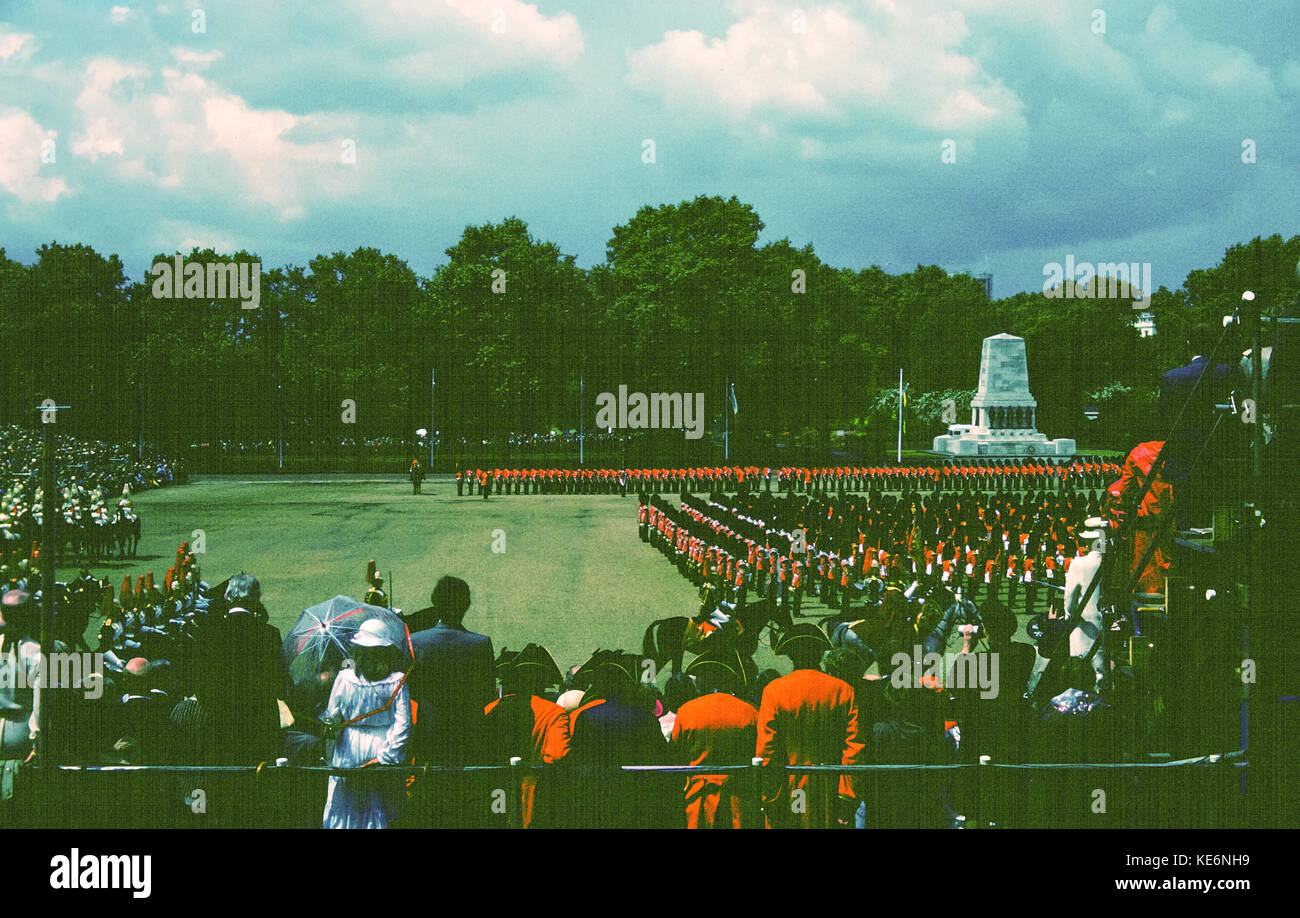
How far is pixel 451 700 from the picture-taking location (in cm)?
621

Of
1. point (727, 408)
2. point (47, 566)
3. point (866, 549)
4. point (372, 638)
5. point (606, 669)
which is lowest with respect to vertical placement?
point (866, 549)

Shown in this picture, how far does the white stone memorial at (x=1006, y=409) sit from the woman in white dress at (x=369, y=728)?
51.0 m

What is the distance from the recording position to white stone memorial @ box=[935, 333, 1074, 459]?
5431 cm

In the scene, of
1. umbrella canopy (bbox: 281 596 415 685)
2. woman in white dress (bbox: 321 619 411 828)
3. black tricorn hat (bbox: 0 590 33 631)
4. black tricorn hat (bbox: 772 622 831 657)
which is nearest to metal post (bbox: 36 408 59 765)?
→ black tricorn hat (bbox: 0 590 33 631)

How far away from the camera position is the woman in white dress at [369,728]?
18.4 feet

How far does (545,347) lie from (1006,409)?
22800mm

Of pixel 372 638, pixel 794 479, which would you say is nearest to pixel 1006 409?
pixel 794 479

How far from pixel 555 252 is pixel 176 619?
2025 inches

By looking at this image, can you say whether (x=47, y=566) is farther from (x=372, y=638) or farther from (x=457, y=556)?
(x=457, y=556)

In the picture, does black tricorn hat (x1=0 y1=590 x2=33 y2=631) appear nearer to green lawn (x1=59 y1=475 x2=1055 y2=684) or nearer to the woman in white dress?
the woman in white dress

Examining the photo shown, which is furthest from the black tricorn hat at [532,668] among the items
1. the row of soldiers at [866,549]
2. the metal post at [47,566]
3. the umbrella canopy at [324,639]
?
the row of soldiers at [866,549]

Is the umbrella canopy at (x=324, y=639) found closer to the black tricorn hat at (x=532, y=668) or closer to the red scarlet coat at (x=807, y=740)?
the black tricorn hat at (x=532, y=668)

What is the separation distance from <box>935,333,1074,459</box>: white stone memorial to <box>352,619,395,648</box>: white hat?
2009 inches

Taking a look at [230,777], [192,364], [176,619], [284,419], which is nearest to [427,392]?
[284,419]
